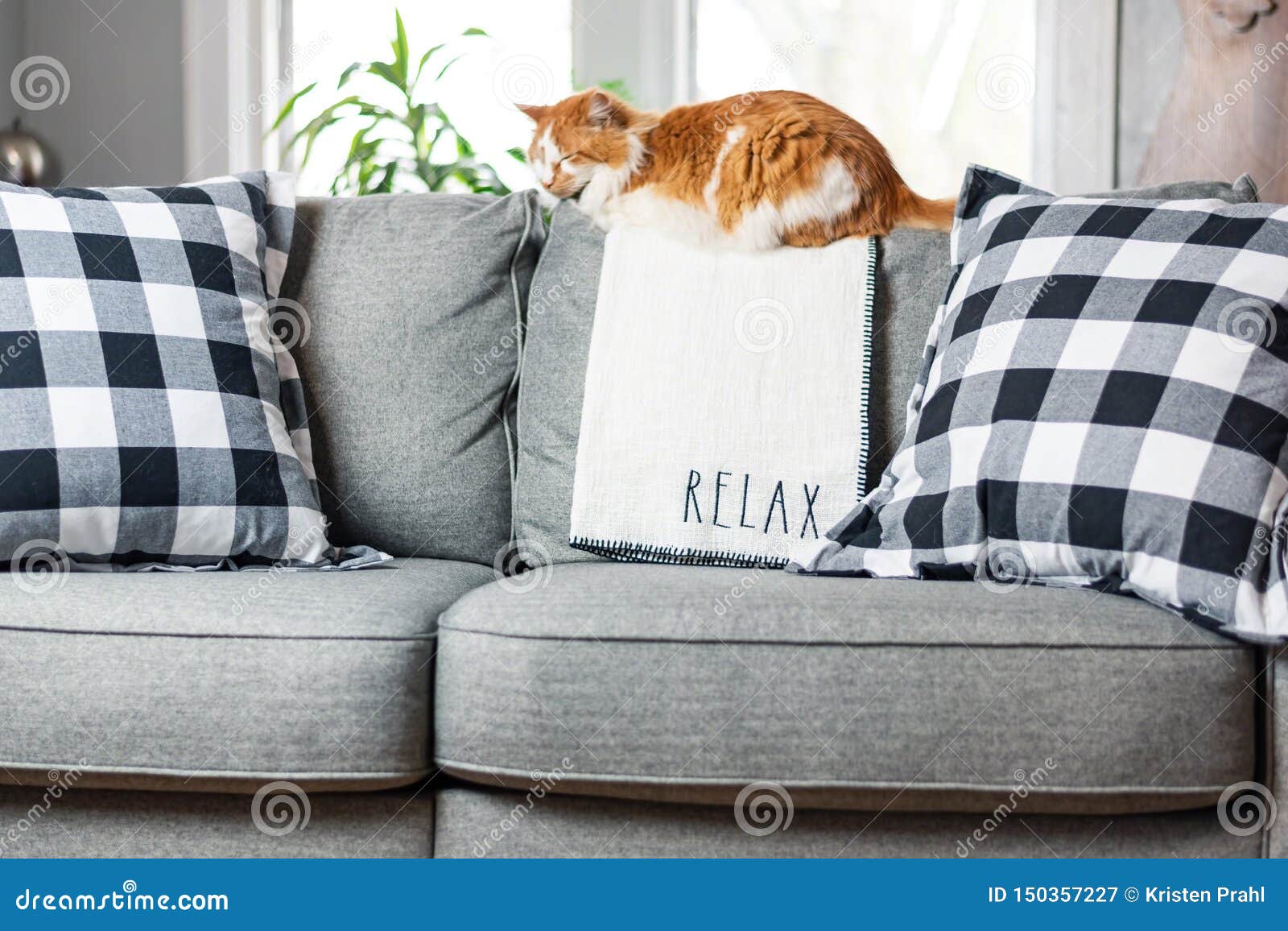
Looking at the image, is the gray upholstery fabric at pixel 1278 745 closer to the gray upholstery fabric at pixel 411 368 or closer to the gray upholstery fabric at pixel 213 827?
the gray upholstery fabric at pixel 213 827

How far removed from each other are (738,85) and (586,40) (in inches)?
16.2

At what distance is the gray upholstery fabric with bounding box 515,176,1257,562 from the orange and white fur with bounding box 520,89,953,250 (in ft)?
0.23

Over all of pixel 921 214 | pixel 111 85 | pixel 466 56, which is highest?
pixel 466 56

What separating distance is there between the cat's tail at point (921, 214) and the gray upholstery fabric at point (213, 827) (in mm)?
964

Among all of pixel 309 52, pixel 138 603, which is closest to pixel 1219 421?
pixel 138 603

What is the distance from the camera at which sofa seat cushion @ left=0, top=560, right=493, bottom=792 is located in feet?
3.20

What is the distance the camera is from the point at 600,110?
64.5 inches

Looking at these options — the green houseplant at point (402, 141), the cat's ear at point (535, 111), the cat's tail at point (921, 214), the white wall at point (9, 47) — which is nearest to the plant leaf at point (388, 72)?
the green houseplant at point (402, 141)

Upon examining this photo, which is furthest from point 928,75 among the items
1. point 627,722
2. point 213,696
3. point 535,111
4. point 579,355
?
point 213,696

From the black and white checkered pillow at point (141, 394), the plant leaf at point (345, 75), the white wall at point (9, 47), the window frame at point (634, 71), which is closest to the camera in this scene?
the black and white checkered pillow at point (141, 394)

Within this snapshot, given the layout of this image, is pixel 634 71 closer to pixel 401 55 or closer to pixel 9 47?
pixel 401 55

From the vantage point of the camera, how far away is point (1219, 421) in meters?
1.04

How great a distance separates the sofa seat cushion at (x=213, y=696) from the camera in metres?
0.98

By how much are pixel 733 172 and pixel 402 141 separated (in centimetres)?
113
